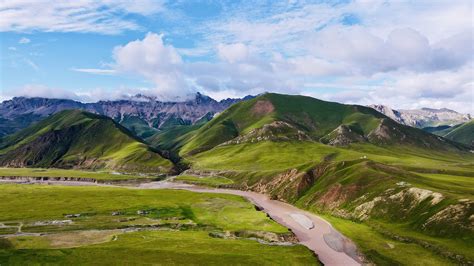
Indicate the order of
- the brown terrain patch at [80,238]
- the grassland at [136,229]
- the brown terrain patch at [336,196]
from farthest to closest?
the brown terrain patch at [336,196] → the brown terrain patch at [80,238] → the grassland at [136,229]

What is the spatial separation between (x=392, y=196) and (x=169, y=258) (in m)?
79.7

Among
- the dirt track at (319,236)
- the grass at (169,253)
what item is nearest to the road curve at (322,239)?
the dirt track at (319,236)

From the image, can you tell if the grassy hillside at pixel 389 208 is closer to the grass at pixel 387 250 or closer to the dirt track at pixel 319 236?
the grass at pixel 387 250

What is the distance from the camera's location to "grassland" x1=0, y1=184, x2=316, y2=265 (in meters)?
88.6

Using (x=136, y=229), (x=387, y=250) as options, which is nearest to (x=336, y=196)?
(x=387, y=250)

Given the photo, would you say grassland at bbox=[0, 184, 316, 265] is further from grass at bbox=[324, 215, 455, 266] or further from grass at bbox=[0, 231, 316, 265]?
grass at bbox=[324, 215, 455, 266]

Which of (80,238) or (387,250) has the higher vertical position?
(80,238)

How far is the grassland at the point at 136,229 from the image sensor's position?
88.6 metres

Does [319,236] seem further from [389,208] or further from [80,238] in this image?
[80,238]

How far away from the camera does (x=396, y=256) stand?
95.9 meters

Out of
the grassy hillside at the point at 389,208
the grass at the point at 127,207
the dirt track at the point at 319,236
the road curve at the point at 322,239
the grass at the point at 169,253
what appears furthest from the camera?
the grass at the point at 127,207

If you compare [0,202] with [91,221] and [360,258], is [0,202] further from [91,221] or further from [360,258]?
[360,258]

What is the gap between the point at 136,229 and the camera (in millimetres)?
122250

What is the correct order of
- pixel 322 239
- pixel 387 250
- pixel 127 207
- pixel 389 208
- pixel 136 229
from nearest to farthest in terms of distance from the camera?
pixel 387 250, pixel 322 239, pixel 136 229, pixel 389 208, pixel 127 207
